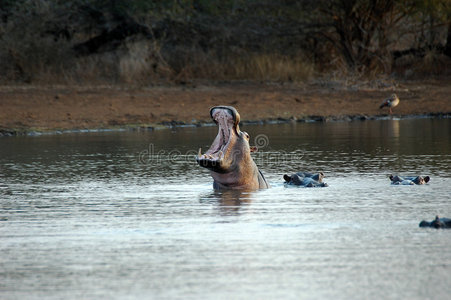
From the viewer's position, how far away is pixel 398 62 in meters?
25.9

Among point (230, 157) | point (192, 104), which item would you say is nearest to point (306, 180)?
point (230, 157)

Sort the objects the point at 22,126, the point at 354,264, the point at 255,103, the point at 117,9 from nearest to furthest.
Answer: the point at 354,264, the point at 22,126, the point at 255,103, the point at 117,9

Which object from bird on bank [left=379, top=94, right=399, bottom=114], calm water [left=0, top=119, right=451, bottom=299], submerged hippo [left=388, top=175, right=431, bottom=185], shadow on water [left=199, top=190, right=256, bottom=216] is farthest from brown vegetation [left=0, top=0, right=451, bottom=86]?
shadow on water [left=199, top=190, right=256, bottom=216]

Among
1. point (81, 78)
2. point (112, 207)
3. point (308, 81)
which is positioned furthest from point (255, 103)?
point (112, 207)

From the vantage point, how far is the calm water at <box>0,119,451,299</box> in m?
5.25

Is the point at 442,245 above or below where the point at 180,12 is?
below

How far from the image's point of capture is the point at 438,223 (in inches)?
270

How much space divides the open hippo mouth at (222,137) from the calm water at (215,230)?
0.35 meters

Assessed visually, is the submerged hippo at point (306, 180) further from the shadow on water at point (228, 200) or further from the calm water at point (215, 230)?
the shadow on water at point (228, 200)

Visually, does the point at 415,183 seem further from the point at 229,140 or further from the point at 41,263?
the point at 41,263

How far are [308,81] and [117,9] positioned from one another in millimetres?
5737

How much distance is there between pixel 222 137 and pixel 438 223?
278 centimetres

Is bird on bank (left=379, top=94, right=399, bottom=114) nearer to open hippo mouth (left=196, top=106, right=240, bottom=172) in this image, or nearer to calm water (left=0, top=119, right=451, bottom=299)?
calm water (left=0, top=119, right=451, bottom=299)

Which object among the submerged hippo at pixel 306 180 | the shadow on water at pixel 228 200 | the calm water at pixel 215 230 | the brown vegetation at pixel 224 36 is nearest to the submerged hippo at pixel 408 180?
the calm water at pixel 215 230
